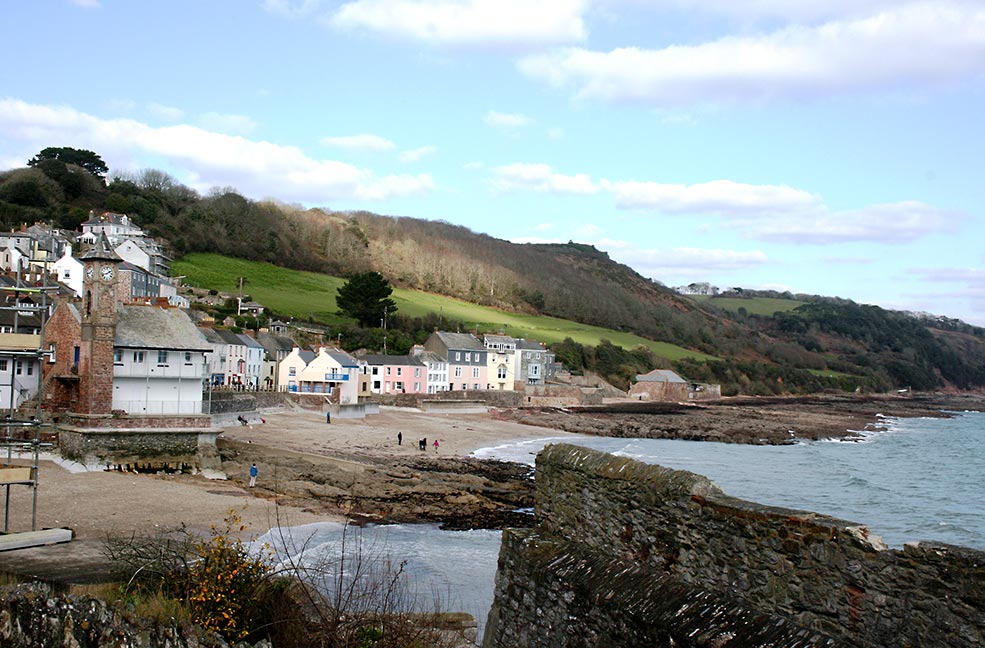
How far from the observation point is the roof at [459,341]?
80.2 meters

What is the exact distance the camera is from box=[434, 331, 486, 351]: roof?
80.2 metres

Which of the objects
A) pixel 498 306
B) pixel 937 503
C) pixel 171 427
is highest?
pixel 498 306

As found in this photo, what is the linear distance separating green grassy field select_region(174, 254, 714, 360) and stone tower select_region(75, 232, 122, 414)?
5225 centimetres

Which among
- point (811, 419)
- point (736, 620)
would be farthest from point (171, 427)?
point (811, 419)

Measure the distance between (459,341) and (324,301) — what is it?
19.6 m

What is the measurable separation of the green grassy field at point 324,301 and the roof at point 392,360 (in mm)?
13547

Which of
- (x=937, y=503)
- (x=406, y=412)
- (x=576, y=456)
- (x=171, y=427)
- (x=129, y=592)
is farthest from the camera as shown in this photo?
(x=406, y=412)

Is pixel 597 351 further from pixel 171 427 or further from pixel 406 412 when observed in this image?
pixel 171 427

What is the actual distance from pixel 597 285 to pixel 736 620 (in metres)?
179

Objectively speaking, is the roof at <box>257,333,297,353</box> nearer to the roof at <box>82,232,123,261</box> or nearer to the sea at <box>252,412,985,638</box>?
the sea at <box>252,412,985,638</box>

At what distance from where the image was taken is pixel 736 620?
17.8 feet

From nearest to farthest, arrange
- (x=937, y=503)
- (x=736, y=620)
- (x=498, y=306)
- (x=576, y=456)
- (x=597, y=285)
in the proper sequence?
(x=736, y=620) → (x=576, y=456) → (x=937, y=503) → (x=498, y=306) → (x=597, y=285)

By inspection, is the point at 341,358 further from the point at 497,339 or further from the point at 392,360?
the point at 497,339

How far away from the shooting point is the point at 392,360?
236 feet
